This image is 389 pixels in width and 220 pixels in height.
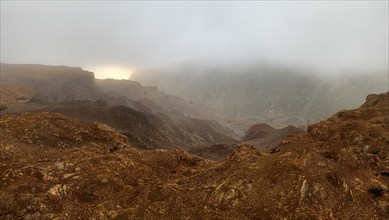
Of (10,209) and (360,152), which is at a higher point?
(360,152)

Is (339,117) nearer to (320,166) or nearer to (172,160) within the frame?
(320,166)

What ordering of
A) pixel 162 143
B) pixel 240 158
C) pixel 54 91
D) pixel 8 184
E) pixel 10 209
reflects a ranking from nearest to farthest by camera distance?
pixel 10 209, pixel 8 184, pixel 240 158, pixel 162 143, pixel 54 91

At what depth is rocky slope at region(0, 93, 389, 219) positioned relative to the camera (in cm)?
2055

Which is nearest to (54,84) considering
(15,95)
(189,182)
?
(15,95)

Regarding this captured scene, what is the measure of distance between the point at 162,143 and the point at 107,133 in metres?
69.2

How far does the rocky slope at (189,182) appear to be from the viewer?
20.5m

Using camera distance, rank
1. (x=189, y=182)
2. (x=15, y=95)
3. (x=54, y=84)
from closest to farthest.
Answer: (x=189, y=182) < (x=15, y=95) < (x=54, y=84)

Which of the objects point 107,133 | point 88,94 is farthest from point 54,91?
point 107,133

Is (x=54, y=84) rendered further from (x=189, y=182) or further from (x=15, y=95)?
(x=189, y=182)

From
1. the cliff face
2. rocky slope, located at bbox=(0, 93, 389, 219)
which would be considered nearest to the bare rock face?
the cliff face

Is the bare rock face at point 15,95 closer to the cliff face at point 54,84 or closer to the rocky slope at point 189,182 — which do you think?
the cliff face at point 54,84

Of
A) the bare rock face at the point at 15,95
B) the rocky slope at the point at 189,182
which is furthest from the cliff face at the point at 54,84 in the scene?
the rocky slope at the point at 189,182

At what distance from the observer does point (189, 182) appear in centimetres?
2425

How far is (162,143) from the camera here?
104 meters
